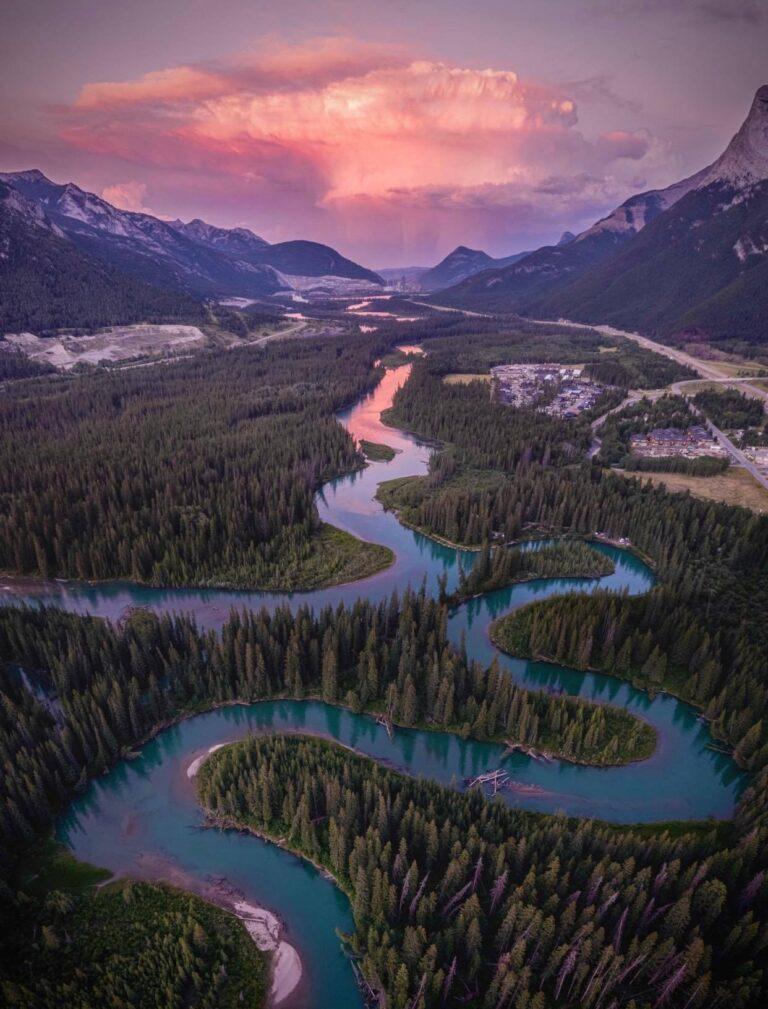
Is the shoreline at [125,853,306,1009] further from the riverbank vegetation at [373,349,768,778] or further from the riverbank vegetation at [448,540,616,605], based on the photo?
the riverbank vegetation at [448,540,616,605]

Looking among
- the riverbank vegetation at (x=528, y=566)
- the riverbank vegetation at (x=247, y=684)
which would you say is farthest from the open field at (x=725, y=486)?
the riverbank vegetation at (x=247, y=684)

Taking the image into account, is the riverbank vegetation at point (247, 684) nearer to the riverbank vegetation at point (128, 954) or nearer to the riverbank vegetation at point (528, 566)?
the riverbank vegetation at point (128, 954)

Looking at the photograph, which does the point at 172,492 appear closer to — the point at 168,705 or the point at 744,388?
the point at 168,705

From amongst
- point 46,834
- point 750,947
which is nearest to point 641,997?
point 750,947

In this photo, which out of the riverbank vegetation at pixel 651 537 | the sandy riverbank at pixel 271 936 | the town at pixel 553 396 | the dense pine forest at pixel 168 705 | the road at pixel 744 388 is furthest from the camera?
the road at pixel 744 388

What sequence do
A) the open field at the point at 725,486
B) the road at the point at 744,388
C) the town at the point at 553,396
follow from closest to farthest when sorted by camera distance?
the open field at the point at 725,486 → the town at the point at 553,396 → the road at the point at 744,388

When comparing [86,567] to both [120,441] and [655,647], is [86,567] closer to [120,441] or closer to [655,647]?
[120,441]

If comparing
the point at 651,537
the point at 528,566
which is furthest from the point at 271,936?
the point at 651,537
